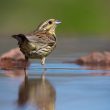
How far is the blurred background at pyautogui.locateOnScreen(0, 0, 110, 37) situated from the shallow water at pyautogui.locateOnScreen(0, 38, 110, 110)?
498 inches

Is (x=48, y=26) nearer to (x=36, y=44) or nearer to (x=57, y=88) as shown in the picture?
(x=36, y=44)

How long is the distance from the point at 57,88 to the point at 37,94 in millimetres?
627

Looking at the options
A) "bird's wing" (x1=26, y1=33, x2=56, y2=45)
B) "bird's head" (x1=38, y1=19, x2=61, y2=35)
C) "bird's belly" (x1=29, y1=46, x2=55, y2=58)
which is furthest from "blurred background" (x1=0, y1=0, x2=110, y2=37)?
"bird's belly" (x1=29, y1=46, x2=55, y2=58)

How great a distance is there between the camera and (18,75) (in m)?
10.7

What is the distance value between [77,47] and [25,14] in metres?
7.51

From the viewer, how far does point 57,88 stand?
30.0ft

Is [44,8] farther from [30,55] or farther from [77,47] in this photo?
[30,55]

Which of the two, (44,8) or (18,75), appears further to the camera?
(44,8)

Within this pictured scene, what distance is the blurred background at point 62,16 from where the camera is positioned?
25.2 meters

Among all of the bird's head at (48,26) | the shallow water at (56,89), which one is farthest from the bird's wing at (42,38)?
the shallow water at (56,89)

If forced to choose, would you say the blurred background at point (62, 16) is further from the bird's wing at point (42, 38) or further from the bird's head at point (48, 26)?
the bird's wing at point (42, 38)

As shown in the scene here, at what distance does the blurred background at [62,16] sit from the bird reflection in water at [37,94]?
1515 centimetres

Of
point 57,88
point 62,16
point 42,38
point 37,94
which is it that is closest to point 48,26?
point 42,38

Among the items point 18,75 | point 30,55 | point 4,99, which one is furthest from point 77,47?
point 4,99
